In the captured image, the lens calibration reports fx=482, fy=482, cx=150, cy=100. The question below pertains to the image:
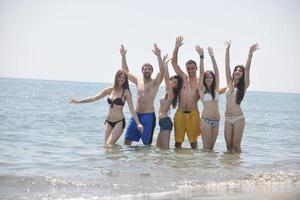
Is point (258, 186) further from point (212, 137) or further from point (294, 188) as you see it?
point (212, 137)

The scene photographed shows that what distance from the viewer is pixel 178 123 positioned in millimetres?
10305

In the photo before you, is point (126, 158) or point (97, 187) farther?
point (126, 158)

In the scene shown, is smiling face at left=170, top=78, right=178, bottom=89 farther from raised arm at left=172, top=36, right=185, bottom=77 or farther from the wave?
the wave

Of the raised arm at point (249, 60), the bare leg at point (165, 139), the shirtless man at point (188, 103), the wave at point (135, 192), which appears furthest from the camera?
the bare leg at point (165, 139)

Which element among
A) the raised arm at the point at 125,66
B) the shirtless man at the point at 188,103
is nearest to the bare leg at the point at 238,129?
the shirtless man at the point at 188,103

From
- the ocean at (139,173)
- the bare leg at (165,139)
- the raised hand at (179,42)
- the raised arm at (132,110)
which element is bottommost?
the ocean at (139,173)

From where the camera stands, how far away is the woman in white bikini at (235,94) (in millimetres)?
9773

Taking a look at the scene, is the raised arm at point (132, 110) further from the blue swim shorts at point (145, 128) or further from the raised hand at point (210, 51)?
the raised hand at point (210, 51)

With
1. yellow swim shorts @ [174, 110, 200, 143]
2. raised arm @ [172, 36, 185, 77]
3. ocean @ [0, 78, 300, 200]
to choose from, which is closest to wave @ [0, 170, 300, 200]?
ocean @ [0, 78, 300, 200]

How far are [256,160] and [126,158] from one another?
3.07m

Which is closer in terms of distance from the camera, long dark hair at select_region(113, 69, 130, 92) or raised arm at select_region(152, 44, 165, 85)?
raised arm at select_region(152, 44, 165, 85)

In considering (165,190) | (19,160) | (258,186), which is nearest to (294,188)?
(258,186)

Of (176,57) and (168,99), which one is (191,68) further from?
(168,99)

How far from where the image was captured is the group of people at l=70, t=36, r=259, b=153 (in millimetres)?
9977
